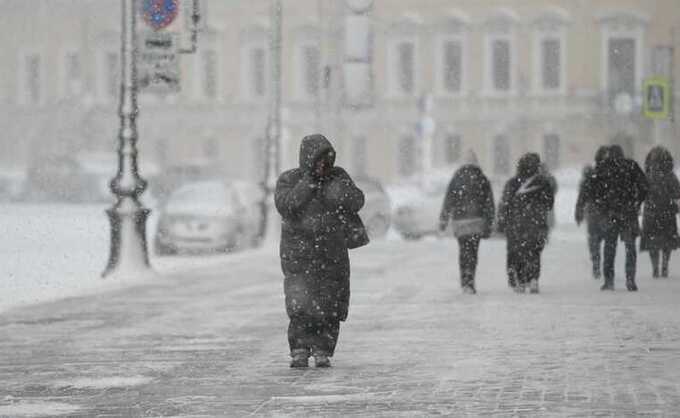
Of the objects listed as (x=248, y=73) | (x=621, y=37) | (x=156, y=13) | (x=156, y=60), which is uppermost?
(x=621, y=37)

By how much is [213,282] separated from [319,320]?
10595 millimetres

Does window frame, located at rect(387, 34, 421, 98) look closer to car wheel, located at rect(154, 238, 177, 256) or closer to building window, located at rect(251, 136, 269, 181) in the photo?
building window, located at rect(251, 136, 269, 181)

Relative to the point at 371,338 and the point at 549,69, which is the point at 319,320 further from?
the point at 549,69

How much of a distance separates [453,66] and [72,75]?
16.8 m

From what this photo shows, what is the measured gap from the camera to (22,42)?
7819 centimetres

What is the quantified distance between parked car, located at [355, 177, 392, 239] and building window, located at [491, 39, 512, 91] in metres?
32.2

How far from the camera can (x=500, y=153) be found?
230 feet

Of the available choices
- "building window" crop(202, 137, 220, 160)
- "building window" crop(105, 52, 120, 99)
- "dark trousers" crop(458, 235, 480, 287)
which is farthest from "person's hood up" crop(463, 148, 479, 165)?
"building window" crop(105, 52, 120, 99)

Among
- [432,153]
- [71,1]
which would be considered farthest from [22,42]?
[432,153]

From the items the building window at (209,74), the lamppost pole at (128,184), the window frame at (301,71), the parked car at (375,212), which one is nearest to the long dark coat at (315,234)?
the lamppost pole at (128,184)

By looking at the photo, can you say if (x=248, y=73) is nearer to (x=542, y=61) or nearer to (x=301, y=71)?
(x=301, y=71)

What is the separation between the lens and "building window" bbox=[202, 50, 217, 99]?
249 ft

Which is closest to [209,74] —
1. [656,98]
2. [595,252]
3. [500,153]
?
[500,153]

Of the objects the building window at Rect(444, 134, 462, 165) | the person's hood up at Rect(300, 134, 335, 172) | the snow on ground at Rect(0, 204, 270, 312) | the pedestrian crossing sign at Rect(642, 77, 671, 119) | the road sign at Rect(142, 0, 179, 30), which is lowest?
the snow on ground at Rect(0, 204, 270, 312)
